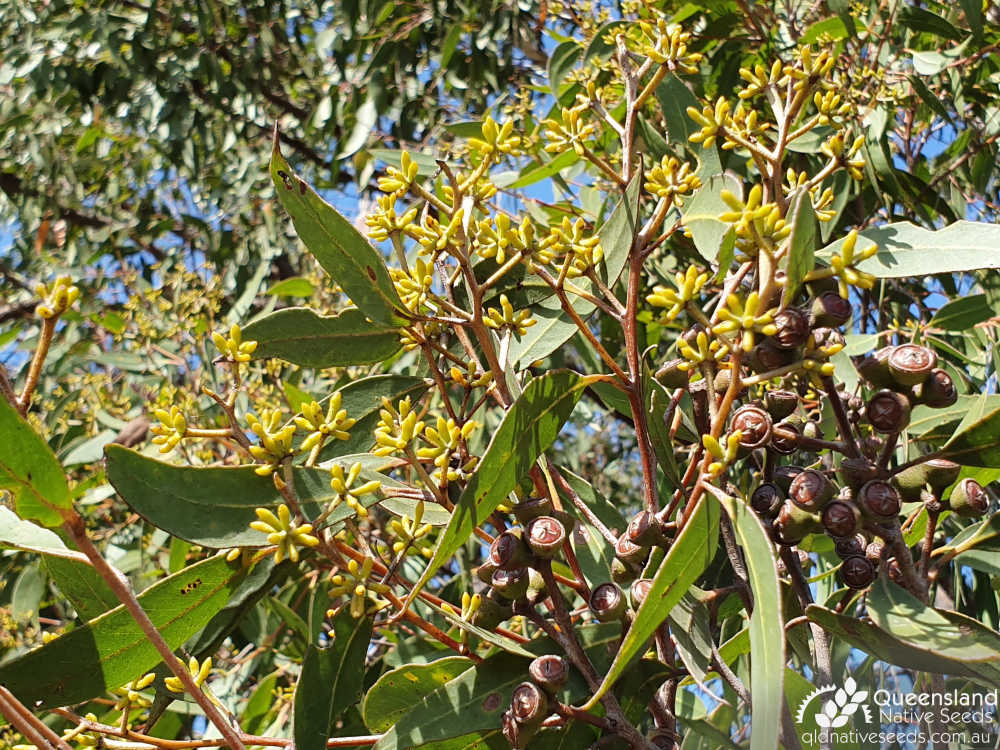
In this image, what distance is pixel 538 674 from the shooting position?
79cm

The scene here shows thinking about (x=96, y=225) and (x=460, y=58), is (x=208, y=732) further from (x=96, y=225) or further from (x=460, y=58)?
(x=96, y=225)

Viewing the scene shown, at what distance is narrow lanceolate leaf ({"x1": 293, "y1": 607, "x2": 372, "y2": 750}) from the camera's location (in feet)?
2.94

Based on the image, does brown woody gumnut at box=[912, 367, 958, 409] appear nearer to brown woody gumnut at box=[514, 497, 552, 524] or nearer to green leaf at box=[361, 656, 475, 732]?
brown woody gumnut at box=[514, 497, 552, 524]

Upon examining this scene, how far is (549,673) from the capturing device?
786 mm

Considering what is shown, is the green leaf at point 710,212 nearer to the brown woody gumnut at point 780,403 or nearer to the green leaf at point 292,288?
the brown woody gumnut at point 780,403

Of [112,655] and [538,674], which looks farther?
[112,655]

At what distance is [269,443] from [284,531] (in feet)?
0.25

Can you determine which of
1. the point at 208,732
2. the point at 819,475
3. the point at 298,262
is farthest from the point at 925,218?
the point at 298,262

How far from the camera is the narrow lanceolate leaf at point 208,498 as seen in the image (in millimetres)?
771

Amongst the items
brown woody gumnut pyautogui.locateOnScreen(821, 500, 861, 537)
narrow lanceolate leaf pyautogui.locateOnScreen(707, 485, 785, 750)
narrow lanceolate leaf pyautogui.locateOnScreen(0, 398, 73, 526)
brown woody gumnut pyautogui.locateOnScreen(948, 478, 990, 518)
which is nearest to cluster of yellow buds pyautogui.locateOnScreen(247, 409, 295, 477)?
narrow lanceolate leaf pyautogui.locateOnScreen(0, 398, 73, 526)

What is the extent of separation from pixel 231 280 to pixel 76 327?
2.37ft

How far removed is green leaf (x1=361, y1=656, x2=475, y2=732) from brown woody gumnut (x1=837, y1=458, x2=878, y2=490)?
395 mm

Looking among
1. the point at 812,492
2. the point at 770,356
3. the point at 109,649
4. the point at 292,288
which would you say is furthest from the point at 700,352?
the point at 292,288

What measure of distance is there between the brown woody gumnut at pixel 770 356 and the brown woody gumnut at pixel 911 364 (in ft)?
0.44
